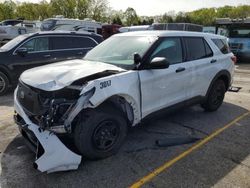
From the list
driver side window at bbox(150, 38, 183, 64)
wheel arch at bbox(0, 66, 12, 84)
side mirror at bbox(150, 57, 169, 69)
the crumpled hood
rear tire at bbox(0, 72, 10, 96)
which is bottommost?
rear tire at bbox(0, 72, 10, 96)

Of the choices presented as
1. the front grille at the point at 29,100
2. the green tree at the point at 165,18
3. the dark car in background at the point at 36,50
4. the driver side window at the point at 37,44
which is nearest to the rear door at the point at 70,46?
the dark car in background at the point at 36,50

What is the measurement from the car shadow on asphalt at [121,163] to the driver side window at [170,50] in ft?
4.21

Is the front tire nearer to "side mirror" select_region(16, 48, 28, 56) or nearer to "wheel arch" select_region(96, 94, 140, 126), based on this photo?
"wheel arch" select_region(96, 94, 140, 126)

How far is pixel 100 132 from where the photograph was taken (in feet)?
12.3

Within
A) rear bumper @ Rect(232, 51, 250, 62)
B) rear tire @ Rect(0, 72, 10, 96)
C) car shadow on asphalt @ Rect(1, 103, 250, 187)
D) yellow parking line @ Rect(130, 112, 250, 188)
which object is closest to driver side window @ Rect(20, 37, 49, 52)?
rear tire @ Rect(0, 72, 10, 96)

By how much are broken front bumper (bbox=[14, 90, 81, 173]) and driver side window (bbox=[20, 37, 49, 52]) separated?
516 centimetres

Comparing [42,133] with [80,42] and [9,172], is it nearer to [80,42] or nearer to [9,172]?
[9,172]

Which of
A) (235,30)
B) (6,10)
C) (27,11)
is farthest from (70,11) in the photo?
(235,30)

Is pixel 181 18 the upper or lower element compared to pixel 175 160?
upper

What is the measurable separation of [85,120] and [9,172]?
1.18 metres

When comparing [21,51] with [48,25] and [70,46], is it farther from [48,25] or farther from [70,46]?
[48,25]

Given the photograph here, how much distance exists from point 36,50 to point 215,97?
5304mm

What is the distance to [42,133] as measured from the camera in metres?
3.42

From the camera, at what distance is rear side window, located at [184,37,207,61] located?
202 inches
